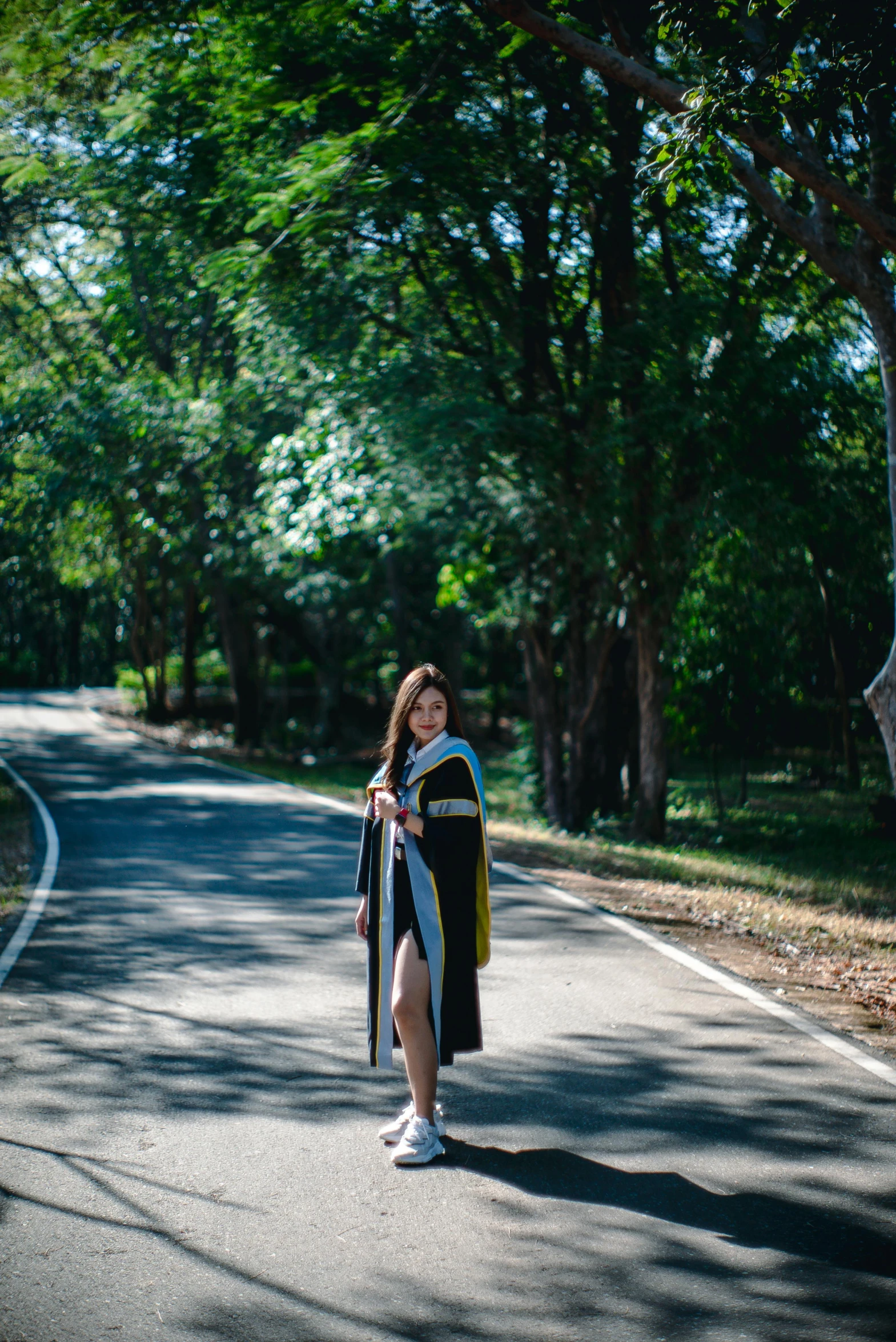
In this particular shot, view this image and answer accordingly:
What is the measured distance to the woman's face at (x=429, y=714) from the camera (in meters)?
4.82

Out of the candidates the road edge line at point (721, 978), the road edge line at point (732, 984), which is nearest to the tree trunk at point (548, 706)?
the road edge line at point (721, 978)

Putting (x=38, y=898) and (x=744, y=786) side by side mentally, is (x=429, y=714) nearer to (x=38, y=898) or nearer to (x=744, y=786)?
(x=38, y=898)

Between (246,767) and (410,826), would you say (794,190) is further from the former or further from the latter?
(246,767)

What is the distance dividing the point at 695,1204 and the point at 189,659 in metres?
37.1

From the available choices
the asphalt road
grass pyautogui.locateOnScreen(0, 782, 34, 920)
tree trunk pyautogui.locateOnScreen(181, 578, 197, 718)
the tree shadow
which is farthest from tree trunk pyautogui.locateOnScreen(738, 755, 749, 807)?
tree trunk pyautogui.locateOnScreen(181, 578, 197, 718)

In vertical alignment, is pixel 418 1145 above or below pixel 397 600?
below

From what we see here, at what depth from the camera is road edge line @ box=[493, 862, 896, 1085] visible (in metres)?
5.81

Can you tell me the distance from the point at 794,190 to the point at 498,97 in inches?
140

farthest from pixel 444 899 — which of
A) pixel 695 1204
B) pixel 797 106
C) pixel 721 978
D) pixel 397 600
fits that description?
pixel 397 600

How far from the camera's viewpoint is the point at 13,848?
43.8 ft

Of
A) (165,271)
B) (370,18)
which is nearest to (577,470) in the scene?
(370,18)

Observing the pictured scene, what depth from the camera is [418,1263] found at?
3818 mm

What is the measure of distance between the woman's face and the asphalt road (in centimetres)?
168

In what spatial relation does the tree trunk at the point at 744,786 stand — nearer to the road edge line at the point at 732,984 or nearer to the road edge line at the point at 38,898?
the road edge line at the point at 732,984
